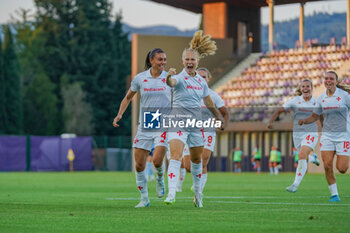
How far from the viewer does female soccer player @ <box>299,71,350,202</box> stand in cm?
1412

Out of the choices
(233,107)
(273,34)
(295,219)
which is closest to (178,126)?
(295,219)

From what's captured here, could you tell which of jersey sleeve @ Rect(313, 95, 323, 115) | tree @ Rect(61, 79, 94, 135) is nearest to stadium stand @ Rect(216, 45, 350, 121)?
jersey sleeve @ Rect(313, 95, 323, 115)

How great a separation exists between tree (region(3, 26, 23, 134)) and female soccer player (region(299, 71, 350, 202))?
57.4m

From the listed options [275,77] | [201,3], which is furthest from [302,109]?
[201,3]

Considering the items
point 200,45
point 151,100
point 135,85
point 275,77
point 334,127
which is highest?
point 275,77

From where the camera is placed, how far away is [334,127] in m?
14.3

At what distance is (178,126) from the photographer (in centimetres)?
1209

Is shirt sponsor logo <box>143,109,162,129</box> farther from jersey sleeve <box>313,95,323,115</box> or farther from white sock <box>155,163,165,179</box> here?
jersey sleeve <box>313,95,323,115</box>

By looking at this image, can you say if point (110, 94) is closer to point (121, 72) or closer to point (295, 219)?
point (121, 72)

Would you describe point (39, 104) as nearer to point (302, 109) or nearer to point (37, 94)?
point (37, 94)

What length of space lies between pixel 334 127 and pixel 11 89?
58095 millimetres

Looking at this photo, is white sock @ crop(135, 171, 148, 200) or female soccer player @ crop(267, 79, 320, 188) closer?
white sock @ crop(135, 171, 148, 200)

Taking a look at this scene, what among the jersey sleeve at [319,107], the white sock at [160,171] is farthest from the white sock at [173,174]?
the jersey sleeve at [319,107]

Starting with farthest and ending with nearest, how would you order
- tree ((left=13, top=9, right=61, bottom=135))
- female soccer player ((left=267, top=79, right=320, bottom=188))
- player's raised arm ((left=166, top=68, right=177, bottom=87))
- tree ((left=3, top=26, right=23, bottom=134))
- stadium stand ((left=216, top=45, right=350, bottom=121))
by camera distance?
tree ((left=13, top=9, right=61, bottom=135)) → tree ((left=3, top=26, right=23, bottom=134)) → stadium stand ((left=216, top=45, right=350, bottom=121)) → female soccer player ((left=267, top=79, right=320, bottom=188)) → player's raised arm ((left=166, top=68, right=177, bottom=87))
